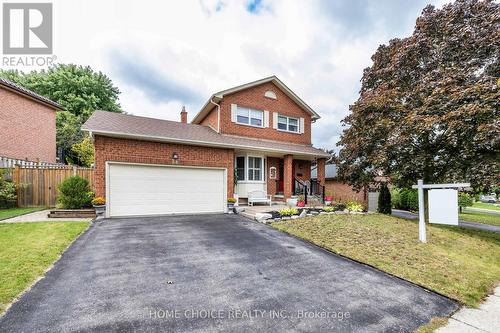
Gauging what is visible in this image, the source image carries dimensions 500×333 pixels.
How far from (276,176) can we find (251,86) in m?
5.85

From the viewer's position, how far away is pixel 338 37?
37.5 ft

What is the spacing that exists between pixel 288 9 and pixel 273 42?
8.70 ft

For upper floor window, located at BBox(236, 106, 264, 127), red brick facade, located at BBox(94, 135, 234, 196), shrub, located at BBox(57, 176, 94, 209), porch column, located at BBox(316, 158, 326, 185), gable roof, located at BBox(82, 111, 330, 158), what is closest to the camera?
red brick facade, located at BBox(94, 135, 234, 196)

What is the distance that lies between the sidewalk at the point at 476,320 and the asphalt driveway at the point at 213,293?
0.62ft

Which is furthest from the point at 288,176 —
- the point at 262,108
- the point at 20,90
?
the point at 20,90

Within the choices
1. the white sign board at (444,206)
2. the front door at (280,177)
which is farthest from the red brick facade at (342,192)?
the white sign board at (444,206)

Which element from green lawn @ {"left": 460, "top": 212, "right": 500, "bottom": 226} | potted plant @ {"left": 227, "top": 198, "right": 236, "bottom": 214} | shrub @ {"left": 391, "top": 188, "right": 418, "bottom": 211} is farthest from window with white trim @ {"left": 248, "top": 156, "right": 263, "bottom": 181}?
green lawn @ {"left": 460, "top": 212, "right": 500, "bottom": 226}

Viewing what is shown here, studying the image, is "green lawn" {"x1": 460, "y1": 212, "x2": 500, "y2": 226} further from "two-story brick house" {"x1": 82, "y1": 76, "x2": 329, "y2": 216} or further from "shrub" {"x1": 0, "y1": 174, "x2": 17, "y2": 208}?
"shrub" {"x1": 0, "y1": 174, "x2": 17, "y2": 208}

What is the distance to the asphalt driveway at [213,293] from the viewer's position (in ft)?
9.38

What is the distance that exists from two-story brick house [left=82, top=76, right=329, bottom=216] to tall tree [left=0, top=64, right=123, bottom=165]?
18.7 meters

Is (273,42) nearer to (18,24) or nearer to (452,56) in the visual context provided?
(452,56)

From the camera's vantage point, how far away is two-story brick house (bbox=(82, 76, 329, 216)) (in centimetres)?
951

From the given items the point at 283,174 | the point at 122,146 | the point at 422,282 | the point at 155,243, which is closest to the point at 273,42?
the point at 283,174

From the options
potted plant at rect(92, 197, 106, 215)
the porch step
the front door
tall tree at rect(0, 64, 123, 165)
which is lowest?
the porch step
